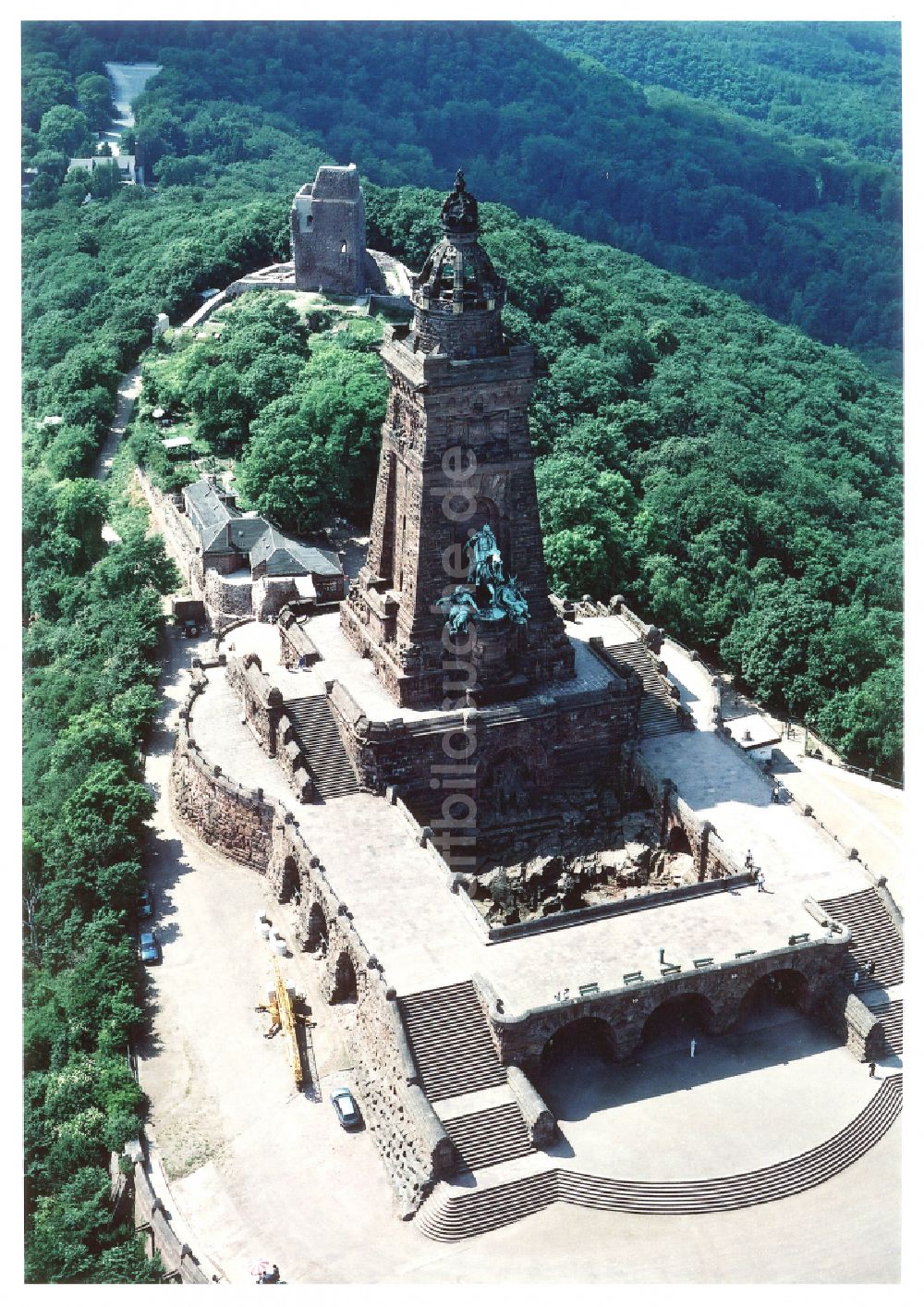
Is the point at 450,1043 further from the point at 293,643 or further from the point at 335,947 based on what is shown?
the point at 293,643

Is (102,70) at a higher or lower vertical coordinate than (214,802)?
higher

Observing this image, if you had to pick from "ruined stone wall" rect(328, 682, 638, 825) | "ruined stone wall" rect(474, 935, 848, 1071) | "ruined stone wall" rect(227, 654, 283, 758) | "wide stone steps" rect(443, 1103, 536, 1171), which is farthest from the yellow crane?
"ruined stone wall" rect(227, 654, 283, 758)

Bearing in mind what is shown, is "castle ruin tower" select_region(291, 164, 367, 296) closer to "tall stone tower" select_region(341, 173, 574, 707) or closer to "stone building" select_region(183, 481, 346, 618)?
"stone building" select_region(183, 481, 346, 618)

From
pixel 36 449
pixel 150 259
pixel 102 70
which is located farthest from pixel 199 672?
pixel 102 70

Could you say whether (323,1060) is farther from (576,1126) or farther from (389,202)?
(389,202)

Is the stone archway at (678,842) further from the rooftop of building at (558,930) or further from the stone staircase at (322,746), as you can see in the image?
the stone staircase at (322,746)

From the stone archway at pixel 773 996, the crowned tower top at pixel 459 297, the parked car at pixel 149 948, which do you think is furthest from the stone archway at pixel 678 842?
the parked car at pixel 149 948
